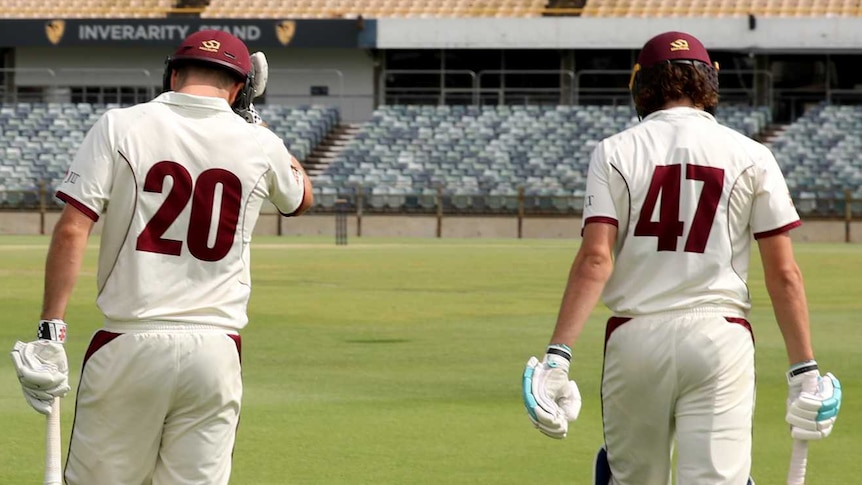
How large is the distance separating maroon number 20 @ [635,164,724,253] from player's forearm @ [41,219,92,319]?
170 centimetres

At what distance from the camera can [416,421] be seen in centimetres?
962

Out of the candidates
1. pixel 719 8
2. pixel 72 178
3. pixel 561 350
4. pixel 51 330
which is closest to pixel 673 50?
pixel 561 350

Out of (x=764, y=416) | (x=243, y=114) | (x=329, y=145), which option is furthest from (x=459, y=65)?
(x=243, y=114)

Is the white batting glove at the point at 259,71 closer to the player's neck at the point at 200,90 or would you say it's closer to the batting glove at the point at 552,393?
the player's neck at the point at 200,90

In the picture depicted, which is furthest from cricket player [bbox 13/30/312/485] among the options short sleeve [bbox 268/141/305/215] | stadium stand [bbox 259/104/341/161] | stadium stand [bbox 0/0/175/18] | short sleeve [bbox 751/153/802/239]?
stadium stand [bbox 0/0/175/18]

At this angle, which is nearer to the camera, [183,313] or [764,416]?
[183,313]

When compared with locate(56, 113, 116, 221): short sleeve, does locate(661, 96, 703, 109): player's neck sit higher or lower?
higher

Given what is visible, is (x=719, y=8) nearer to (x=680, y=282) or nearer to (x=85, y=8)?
(x=85, y=8)

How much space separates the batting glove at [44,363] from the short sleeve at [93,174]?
0.39 meters

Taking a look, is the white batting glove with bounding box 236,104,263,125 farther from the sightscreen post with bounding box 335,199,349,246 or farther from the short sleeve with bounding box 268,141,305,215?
the sightscreen post with bounding box 335,199,349,246

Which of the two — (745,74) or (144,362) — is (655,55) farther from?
(745,74)

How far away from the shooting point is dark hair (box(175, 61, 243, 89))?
15.6 feet

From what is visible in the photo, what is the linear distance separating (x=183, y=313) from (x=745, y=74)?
145 ft

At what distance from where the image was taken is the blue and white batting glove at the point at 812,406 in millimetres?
4605
